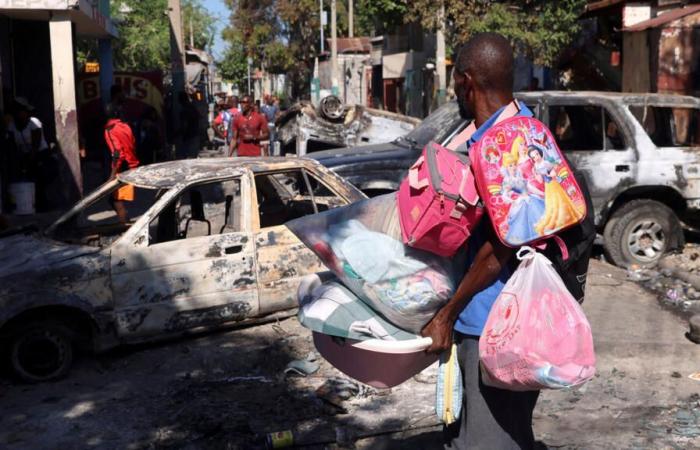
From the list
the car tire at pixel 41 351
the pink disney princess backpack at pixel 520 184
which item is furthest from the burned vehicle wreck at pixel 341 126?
the pink disney princess backpack at pixel 520 184

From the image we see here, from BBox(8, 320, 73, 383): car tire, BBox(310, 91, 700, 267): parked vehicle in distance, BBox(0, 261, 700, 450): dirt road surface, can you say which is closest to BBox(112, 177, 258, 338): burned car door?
BBox(0, 261, 700, 450): dirt road surface

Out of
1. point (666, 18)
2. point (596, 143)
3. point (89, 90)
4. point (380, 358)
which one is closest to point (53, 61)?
point (89, 90)

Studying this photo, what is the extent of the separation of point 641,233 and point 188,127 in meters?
16.4

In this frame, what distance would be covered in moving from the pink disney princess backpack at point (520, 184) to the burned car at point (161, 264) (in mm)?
4006

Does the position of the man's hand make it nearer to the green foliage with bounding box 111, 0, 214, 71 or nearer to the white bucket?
the white bucket

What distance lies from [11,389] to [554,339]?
4.44 m

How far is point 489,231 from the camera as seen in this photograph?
2832 millimetres

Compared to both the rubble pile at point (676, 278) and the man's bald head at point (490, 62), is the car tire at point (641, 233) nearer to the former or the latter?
the rubble pile at point (676, 278)

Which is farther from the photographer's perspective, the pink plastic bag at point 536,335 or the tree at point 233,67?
the tree at point 233,67

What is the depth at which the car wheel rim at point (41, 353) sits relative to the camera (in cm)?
597

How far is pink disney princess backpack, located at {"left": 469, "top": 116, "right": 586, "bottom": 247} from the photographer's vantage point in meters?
2.69

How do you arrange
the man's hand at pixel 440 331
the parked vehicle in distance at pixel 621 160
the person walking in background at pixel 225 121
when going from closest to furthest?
the man's hand at pixel 440 331, the parked vehicle in distance at pixel 621 160, the person walking in background at pixel 225 121

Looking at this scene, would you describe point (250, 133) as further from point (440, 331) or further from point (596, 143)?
point (440, 331)

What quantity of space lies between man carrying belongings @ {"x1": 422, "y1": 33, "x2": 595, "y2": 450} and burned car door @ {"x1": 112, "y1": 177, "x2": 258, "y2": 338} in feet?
12.1
